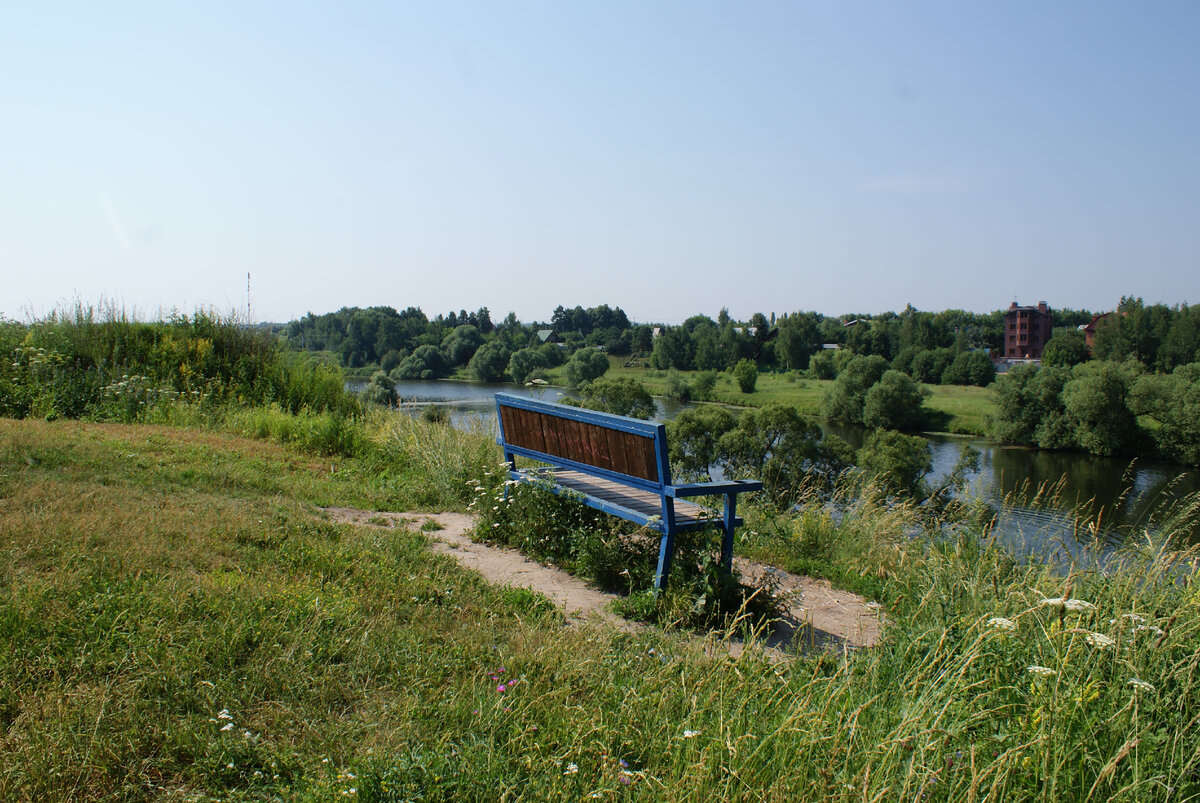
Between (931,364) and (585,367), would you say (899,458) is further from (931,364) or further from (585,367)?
(931,364)

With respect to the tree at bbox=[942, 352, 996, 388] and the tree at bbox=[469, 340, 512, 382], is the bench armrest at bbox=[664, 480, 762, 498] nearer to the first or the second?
the tree at bbox=[469, 340, 512, 382]

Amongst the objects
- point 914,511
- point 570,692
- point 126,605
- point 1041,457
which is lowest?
point 1041,457

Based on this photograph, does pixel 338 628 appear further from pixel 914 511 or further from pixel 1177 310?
pixel 1177 310

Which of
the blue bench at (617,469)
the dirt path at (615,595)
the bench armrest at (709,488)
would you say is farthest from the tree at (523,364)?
the bench armrest at (709,488)

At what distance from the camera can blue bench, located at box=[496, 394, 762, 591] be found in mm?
4418

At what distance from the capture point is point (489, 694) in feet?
9.00

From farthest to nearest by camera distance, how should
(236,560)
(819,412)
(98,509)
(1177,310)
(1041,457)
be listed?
(1177,310) → (819,412) → (1041,457) → (98,509) → (236,560)

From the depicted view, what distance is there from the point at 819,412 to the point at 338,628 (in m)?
63.6

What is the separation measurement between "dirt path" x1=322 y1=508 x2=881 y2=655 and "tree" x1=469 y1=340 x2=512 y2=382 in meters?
56.3

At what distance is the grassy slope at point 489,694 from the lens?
7.06ft

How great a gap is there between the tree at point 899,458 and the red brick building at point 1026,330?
307 ft

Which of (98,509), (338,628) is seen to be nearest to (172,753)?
(338,628)

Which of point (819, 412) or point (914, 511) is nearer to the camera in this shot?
point (914, 511)

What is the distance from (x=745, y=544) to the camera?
6137 mm
